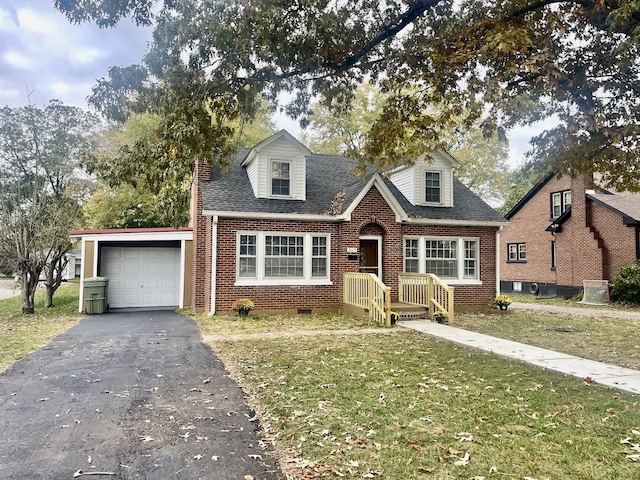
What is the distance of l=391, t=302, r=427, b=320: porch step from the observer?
42.0 feet

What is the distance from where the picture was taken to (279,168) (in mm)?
14750

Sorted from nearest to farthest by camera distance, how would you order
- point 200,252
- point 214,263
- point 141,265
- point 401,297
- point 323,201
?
point 214,263, point 401,297, point 323,201, point 200,252, point 141,265

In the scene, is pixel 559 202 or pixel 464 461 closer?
pixel 464 461

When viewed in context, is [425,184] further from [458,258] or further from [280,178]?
[280,178]

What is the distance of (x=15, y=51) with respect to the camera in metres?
13.0

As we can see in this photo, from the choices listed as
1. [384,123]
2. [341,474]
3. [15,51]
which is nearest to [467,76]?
[384,123]

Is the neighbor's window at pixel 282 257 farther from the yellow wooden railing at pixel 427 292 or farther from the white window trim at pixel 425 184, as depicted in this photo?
the white window trim at pixel 425 184

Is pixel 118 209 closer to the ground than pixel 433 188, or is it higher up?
higher up

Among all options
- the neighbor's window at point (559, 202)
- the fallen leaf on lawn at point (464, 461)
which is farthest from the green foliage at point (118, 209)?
the fallen leaf on lawn at point (464, 461)

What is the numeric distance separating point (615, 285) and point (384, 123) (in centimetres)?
1505

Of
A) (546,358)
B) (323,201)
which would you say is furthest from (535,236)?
(546,358)

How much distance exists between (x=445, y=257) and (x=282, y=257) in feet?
19.0

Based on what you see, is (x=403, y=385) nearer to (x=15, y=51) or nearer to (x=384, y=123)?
(x=384, y=123)

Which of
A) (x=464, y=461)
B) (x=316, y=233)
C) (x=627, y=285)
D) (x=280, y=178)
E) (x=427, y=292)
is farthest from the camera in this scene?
(x=627, y=285)
